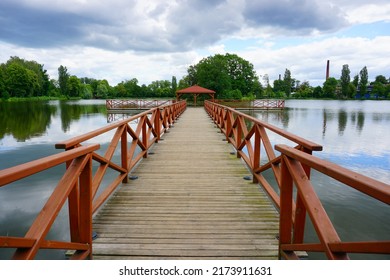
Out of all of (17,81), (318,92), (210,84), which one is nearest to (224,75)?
(210,84)

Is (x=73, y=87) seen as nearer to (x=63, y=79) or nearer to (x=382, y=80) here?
(x=63, y=79)

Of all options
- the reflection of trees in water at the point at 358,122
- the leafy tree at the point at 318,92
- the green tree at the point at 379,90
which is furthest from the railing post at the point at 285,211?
the green tree at the point at 379,90

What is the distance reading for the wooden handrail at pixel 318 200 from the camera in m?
1.37

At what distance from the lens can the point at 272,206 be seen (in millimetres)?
Answer: 3574

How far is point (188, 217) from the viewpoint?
3240 millimetres

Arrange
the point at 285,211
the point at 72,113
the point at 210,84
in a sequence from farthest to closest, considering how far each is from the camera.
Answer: the point at 210,84 → the point at 72,113 → the point at 285,211

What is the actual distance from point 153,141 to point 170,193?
366cm

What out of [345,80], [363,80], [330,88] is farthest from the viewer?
[363,80]

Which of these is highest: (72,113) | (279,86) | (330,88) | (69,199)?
(279,86)

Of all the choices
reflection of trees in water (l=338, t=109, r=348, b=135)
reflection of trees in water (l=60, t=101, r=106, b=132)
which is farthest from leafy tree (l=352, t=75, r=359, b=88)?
reflection of trees in water (l=60, t=101, r=106, b=132)

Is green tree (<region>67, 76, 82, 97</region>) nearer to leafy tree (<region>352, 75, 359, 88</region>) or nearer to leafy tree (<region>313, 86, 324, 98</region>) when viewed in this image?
leafy tree (<region>313, 86, 324, 98</region>)

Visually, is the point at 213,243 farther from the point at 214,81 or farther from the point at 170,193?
the point at 214,81

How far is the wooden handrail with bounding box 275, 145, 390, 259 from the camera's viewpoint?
1370 mm

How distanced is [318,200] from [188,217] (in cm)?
164
